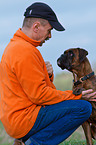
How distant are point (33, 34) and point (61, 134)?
1585mm

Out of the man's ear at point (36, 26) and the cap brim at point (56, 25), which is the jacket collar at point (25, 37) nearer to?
the man's ear at point (36, 26)

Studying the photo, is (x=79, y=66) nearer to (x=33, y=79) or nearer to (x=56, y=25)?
(x=56, y=25)

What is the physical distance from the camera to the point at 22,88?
382 centimetres

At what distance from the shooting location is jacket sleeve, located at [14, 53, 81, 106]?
3631mm

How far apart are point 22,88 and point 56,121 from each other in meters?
0.72

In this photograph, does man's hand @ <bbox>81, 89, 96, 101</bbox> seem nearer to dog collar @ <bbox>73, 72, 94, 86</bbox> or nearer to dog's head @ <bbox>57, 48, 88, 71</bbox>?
dog collar @ <bbox>73, 72, 94, 86</bbox>

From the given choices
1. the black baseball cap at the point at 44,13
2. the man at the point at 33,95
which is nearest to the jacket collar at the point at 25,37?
the man at the point at 33,95

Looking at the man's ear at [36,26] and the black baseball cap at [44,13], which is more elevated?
the black baseball cap at [44,13]

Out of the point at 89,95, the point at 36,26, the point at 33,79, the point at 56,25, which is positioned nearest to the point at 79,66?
the point at 89,95

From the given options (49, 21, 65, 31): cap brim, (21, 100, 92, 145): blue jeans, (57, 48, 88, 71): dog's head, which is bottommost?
(21, 100, 92, 145): blue jeans

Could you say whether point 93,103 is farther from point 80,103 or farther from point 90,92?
point 80,103

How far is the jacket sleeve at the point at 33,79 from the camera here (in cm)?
363

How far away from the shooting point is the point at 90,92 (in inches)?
172

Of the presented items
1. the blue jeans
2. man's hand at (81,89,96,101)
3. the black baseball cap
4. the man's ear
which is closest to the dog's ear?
man's hand at (81,89,96,101)
